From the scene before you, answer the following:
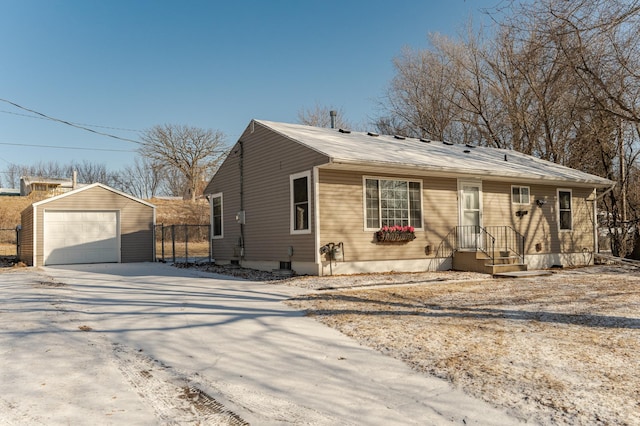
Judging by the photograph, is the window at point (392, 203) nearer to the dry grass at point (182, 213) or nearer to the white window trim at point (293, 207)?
the white window trim at point (293, 207)

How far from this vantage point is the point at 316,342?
16.5ft

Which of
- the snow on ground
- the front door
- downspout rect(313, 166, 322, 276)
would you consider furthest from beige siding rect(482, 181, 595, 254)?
the snow on ground

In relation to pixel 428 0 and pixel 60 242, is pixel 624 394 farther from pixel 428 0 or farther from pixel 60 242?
pixel 60 242

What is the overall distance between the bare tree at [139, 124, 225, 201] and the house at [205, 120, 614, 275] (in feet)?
86.9

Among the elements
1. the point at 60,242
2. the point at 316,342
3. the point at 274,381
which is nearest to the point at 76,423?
the point at 274,381

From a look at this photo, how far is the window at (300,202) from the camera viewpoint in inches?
454

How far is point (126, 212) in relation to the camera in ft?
61.7

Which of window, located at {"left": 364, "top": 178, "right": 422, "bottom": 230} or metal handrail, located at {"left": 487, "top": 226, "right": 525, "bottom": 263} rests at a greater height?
window, located at {"left": 364, "top": 178, "right": 422, "bottom": 230}

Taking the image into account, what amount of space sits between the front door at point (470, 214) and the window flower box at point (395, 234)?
2076 millimetres

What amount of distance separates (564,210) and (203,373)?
15102 mm

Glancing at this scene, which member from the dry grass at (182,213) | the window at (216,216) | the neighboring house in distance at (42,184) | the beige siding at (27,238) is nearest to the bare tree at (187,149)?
the dry grass at (182,213)

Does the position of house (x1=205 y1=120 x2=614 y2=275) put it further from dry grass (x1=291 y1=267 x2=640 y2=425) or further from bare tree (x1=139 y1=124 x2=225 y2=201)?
bare tree (x1=139 y1=124 x2=225 y2=201)

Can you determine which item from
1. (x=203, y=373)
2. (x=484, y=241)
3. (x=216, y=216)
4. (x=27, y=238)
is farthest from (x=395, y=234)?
(x=27, y=238)

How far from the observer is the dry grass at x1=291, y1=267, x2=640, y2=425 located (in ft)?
11.1
